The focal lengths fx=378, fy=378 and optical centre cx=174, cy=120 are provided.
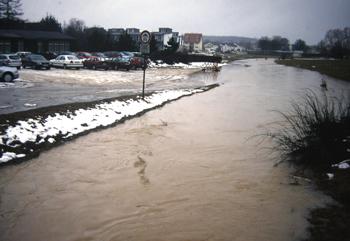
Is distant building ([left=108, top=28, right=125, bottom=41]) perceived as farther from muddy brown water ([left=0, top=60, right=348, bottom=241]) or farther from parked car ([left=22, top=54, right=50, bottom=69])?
muddy brown water ([left=0, top=60, right=348, bottom=241])

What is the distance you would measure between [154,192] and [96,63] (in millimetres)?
35820

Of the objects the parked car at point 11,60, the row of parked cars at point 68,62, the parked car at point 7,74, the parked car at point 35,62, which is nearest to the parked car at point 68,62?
the row of parked cars at point 68,62

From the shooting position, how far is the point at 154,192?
8.09m

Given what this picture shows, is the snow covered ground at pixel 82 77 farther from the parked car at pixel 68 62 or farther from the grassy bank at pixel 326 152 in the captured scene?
the grassy bank at pixel 326 152

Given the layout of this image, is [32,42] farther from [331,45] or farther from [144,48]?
[331,45]

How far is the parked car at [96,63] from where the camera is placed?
137 feet

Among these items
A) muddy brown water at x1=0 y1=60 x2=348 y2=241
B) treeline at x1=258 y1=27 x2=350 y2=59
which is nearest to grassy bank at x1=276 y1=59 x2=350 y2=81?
treeline at x1=258 y1=27 x2=350 y2=59

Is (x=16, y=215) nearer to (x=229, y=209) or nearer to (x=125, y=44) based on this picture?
(x=229, y=209)

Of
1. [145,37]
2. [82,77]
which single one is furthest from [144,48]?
[82,77]

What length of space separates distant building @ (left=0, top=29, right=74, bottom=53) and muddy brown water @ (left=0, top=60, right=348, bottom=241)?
44110 mm

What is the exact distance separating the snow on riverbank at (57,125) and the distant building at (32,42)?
3928 cm

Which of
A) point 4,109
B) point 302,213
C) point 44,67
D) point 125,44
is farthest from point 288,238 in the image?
point 125,44

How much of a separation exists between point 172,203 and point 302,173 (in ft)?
11.9

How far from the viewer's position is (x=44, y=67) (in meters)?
37.7
